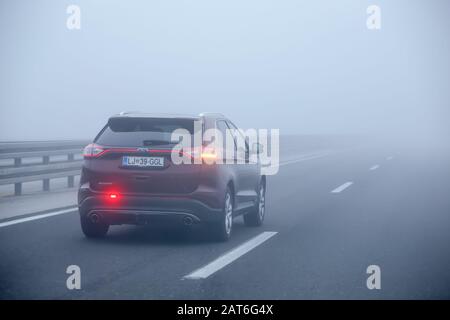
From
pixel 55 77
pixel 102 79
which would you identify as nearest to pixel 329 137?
pixel 102 79

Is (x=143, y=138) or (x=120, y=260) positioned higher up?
(x=143, y=138)

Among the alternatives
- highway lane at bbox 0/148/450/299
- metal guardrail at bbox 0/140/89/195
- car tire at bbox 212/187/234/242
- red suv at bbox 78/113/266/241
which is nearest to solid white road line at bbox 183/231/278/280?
highway lane at bbox 0/148/450/299

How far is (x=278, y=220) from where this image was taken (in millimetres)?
12234

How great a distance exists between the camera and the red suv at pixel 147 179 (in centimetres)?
912

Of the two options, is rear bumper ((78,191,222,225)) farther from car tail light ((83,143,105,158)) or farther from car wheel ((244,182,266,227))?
car wheel ((244,182,266,227))

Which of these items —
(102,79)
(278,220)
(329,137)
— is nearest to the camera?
(278,220)

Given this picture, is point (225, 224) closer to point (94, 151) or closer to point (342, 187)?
point (94, 151)

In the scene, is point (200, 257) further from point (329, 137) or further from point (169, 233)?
point (329, 137)

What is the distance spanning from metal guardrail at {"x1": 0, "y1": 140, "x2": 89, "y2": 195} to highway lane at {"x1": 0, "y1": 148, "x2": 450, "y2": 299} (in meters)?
2.61

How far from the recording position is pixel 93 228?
9828mm

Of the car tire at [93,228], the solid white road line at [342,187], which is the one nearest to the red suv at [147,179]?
the car tire at [93,228]

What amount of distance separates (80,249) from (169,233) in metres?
1.79

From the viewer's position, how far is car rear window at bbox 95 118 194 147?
9273mm

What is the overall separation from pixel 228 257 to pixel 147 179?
1303 mm
